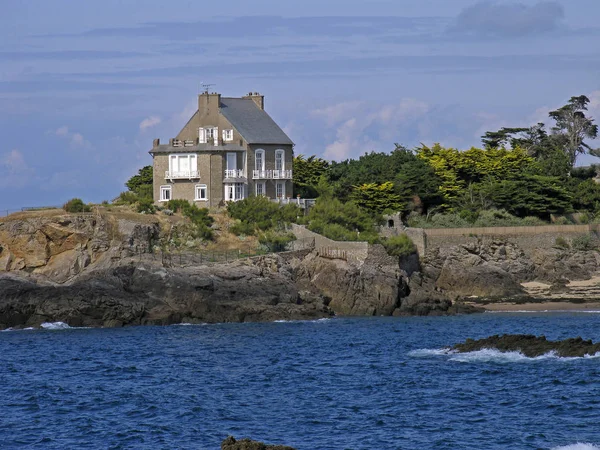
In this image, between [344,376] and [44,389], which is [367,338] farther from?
[44,389]

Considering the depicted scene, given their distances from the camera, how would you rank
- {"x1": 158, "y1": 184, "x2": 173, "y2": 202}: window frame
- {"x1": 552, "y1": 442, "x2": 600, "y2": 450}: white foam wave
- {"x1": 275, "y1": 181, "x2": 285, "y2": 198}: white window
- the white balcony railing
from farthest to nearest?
{"x1": 275, "y1": 181, "x2": 285, "y2": 198}: white window → {"x1": 158, "y1": 184, "x2": 173, "y2": 202}: window frame → the white balcony railing → {"x1": 552, "y1": 442, "x2": 600, "y2": 450}: white foam wave

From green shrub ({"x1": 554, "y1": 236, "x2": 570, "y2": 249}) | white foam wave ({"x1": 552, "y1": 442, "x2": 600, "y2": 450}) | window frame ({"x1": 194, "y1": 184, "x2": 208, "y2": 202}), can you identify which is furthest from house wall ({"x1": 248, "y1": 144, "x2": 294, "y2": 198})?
white foam wave ({"x1": 552, "y1": 442, "x2": 600, "y2": 450})

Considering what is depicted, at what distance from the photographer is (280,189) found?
71875 millimetres

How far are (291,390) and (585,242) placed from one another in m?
36.6

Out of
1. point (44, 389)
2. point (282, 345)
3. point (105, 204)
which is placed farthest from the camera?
point (105, 204)

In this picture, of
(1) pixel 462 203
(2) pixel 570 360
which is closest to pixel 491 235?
(1) pixel 462 203

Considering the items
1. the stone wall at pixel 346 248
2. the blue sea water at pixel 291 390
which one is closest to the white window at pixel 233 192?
the stone wall at pixel 346 248

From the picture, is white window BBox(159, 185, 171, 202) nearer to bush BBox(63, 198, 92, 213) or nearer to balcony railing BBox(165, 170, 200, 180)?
balcony railing BBox(165, 170, 200, 180)

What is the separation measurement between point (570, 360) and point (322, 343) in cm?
1147

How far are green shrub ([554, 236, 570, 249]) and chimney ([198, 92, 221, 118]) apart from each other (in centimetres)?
2193

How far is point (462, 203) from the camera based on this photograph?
74.4 meters

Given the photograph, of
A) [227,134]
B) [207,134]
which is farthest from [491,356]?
[207,134]

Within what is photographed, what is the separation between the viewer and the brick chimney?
70250 millimetres

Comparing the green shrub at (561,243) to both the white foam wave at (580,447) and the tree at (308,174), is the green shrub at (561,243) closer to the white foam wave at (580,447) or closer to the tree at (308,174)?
the tree at (308,174)
